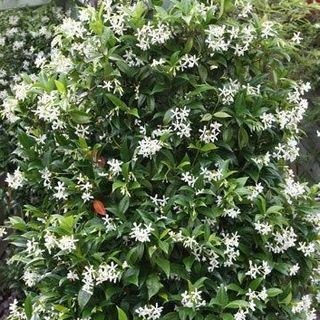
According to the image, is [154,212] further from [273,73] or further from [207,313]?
[273,73]

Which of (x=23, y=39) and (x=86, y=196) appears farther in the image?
(x=23, y=39)

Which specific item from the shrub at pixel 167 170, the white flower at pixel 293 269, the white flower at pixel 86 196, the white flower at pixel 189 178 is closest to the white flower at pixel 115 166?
the shrub at pixel 167 170

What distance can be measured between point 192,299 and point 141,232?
30 centimetres

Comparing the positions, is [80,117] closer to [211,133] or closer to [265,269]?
[211,133]

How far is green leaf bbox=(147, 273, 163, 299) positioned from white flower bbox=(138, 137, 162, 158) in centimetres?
44

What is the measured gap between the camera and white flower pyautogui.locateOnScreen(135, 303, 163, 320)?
7.37ft

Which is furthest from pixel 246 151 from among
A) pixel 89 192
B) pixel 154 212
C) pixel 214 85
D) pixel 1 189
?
pixel 1 189

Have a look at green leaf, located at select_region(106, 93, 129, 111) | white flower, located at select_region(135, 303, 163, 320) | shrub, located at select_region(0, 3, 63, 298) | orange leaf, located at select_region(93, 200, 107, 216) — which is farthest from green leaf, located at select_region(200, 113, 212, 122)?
shrub, located at select_region(0, 3, 63, 298)

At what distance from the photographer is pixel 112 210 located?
2.31 meters

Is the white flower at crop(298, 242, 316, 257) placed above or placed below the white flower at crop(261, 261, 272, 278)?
below

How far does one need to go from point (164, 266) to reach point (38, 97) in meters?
0.88

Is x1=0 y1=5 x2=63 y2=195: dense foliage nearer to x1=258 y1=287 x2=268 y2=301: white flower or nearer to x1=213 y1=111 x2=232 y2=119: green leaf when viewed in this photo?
x1=213 y1=111 x2=232 y2=119: green leaf

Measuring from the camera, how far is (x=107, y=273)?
7.28 ft

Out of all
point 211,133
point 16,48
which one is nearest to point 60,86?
point 211,133
